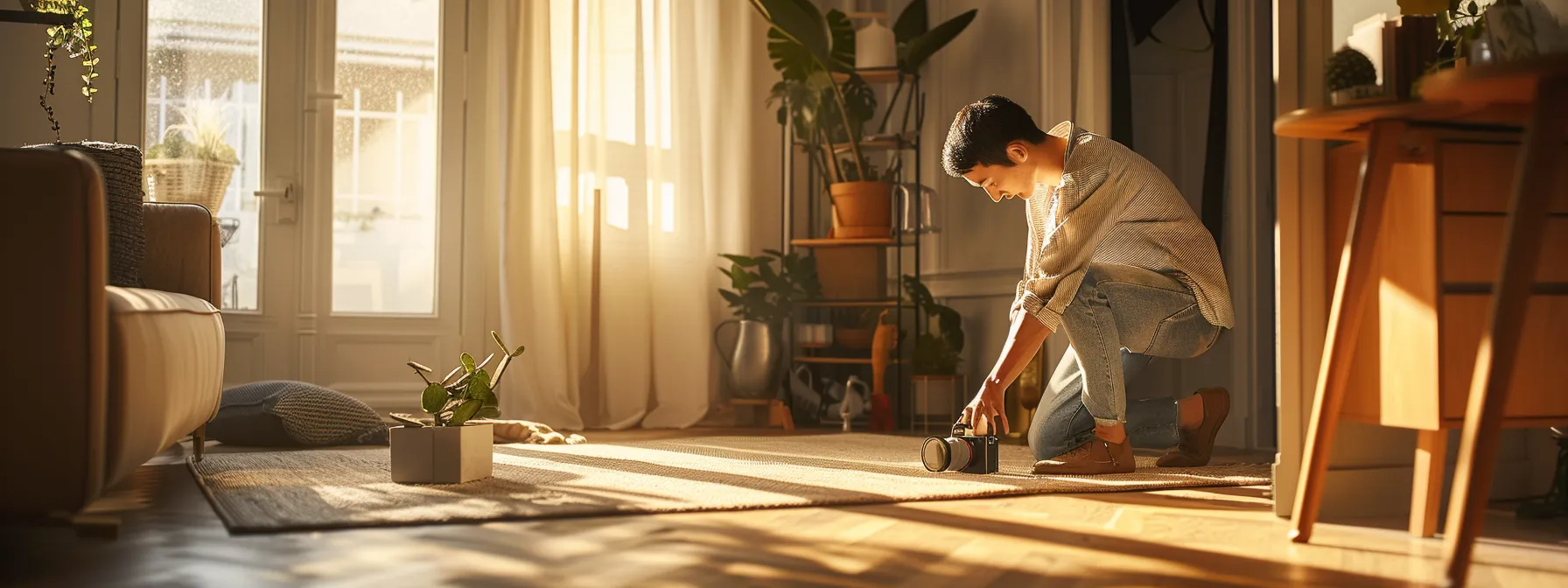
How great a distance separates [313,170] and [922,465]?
2.68 metres

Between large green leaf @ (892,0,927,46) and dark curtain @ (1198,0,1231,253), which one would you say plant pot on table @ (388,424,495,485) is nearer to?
dark curtain @ (1198,0,1231,253)

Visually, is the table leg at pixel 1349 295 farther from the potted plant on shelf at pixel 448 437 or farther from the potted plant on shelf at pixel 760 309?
the potted plant on shelf at pixel 760 309

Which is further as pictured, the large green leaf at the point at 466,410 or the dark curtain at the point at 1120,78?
the dark curtain at the point at 1120,78

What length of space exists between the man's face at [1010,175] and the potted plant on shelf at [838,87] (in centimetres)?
161

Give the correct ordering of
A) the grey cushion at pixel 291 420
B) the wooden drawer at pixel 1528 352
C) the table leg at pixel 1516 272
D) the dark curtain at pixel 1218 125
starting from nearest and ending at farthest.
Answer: the table leg at pixel 1516 272, the wooden drawer at pixel 1528 352, the grey cushion at pixel 291 420, the dark curtain at pixel 1218 125

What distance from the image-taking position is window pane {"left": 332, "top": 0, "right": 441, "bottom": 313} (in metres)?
4.41

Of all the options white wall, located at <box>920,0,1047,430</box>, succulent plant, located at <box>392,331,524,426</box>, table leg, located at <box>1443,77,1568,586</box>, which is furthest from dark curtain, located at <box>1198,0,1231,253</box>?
table leg, located at <box>1443,77,1568,586</box>

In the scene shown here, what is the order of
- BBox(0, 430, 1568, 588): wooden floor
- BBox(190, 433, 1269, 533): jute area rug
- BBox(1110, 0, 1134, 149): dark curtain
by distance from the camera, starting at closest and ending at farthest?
1. BBox(0, 430, 1568, 588): wooden floor
2. BBox(190, 433, 1269, 533): jute area rug
3. BBox(1110, 0, 1134, 149): dark curtain

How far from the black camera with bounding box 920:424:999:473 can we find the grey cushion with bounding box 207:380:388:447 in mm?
1559

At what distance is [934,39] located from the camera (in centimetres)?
413

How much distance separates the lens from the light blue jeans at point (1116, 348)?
251cm

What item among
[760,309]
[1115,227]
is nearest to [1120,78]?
[1115,227]

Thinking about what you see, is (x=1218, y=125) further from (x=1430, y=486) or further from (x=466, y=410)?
(x=466, y=410)

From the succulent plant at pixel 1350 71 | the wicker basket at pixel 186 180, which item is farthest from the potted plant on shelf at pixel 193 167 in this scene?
the succulent plant at pixel 1350 71
